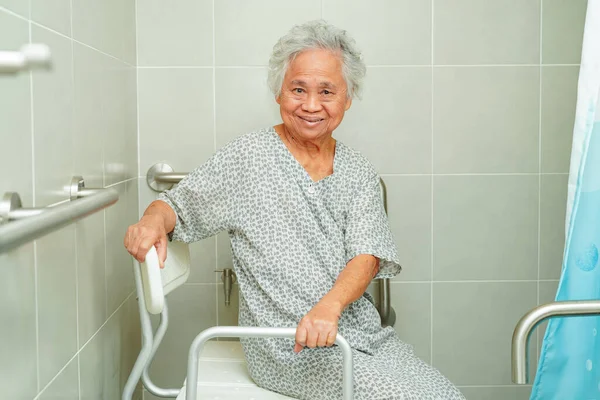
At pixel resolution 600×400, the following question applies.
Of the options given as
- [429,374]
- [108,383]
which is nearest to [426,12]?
[429,374]

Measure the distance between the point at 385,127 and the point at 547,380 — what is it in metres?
1.08

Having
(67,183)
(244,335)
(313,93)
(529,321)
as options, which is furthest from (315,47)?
(529,321)

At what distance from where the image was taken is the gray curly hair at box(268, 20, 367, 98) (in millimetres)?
1883

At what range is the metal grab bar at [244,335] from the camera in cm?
140

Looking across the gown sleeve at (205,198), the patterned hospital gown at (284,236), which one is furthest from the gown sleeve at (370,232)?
the gown sleeve at (205,198)

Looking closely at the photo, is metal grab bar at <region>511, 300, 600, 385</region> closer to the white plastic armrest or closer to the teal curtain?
the teal curtain

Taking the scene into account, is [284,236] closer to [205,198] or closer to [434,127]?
[205,198]

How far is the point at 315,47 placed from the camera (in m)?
1.88

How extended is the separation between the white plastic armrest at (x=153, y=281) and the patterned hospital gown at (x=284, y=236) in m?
0.25

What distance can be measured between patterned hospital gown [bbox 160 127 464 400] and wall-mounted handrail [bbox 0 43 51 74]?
1.28 m

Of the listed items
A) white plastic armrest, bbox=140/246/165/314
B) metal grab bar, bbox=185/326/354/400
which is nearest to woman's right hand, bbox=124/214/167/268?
white plastic armrest, bbox=140/246/165/314

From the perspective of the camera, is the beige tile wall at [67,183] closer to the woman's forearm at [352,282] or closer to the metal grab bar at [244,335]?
the metal grab bar at [244,335]

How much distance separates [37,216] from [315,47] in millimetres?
1148

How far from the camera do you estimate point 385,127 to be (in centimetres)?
246
